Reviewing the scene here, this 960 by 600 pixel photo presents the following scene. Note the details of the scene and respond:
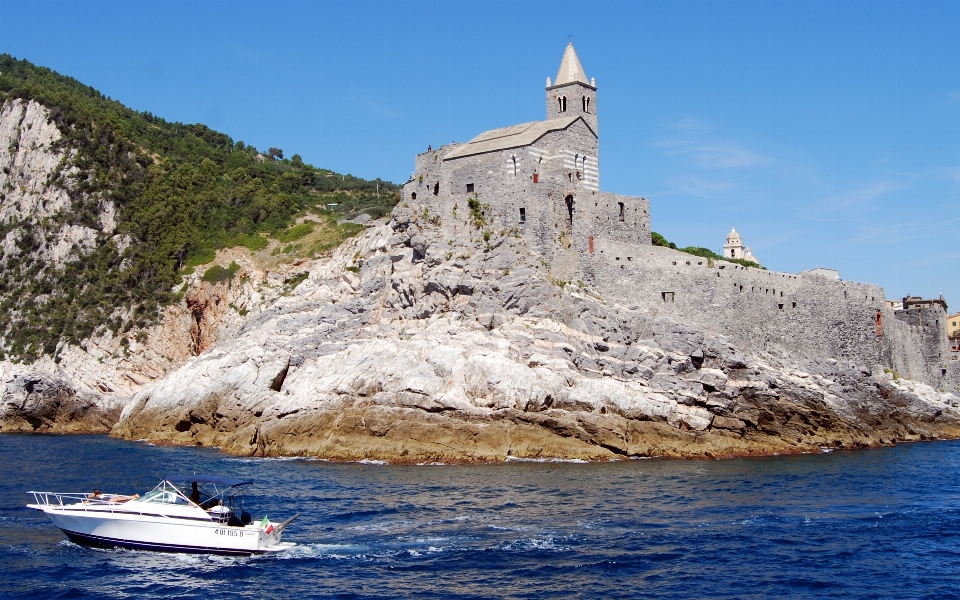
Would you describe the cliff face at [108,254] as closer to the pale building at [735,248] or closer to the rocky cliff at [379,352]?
the rocky cliff at [379,352]

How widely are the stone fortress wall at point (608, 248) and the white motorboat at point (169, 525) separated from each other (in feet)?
76.8

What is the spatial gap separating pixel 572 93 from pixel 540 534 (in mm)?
27854

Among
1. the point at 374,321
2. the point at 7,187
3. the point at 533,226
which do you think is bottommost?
the point at 374,321

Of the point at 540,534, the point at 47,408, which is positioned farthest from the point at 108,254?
the point at 540,534

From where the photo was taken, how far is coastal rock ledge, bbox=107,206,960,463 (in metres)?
39.4

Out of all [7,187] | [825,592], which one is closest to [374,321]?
[825,592]

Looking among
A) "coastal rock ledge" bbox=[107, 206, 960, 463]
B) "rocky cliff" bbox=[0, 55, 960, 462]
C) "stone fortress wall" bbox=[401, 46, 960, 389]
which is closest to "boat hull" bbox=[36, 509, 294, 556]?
"coastal rock ledge" bbox=[107, 206, 960, 463]

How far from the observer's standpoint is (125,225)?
67812 mm

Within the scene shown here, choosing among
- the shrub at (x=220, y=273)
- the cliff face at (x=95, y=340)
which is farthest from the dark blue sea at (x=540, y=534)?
the shrub at (x=220, y=273)

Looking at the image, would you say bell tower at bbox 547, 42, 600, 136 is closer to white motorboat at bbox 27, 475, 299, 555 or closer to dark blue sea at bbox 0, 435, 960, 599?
dark blue sea at bbox 0, 435, 960, 599

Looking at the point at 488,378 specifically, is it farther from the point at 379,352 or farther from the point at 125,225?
the point at 125,225

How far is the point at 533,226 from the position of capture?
4538 cm

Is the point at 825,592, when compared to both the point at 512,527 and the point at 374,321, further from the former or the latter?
the point at 374,321

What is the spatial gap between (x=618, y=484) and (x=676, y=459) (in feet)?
23.9
